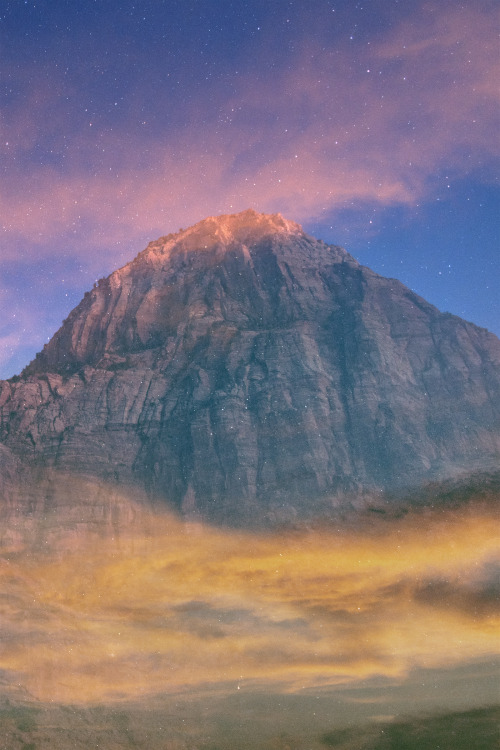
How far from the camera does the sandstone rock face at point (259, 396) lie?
15775 cm

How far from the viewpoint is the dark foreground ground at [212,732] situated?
138 metres

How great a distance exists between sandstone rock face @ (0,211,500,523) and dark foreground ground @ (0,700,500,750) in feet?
141

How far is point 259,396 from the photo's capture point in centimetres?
16975

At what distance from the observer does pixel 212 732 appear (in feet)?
485

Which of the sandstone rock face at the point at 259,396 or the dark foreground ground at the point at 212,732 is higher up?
the sandstone rock face at the point at 259,396

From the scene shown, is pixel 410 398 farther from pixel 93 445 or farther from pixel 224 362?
pixel 93 445

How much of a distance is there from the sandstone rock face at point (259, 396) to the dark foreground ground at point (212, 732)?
43057 millimetres

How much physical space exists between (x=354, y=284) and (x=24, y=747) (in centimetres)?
13970

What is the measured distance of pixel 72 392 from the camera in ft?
573

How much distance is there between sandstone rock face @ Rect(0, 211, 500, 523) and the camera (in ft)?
518

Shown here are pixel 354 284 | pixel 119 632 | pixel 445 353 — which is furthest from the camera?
pixel 354 284

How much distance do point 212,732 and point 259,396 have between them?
74.5 meters

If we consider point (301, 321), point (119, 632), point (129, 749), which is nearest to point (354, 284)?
point (301, 321)

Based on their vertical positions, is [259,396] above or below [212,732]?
above
